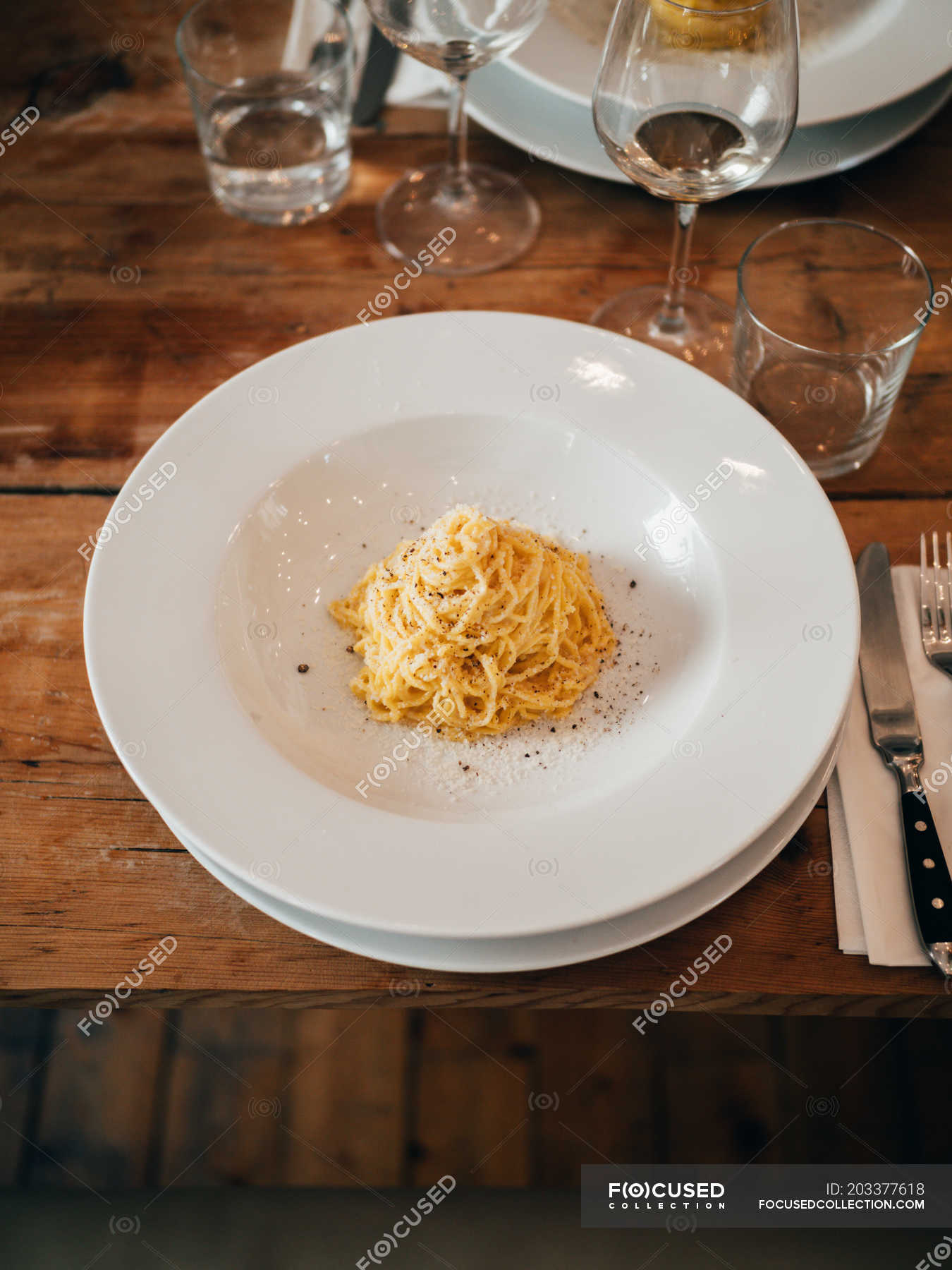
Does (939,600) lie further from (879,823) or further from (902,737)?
(879,823)

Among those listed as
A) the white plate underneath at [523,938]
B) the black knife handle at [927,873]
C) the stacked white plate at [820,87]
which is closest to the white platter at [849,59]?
the stacked white plate at [820,87]

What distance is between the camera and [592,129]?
1973 mm

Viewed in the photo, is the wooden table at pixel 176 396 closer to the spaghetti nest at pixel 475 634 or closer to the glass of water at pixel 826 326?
the glass of water at pixel 826 326

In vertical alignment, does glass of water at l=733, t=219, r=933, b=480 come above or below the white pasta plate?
above

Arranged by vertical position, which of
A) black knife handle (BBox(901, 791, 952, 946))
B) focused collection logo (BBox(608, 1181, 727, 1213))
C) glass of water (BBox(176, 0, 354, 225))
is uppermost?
glass of water (BBox(176, 0, 354, 225))

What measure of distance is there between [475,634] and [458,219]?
99 centimetres

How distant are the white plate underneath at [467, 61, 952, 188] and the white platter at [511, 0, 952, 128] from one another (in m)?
0.05

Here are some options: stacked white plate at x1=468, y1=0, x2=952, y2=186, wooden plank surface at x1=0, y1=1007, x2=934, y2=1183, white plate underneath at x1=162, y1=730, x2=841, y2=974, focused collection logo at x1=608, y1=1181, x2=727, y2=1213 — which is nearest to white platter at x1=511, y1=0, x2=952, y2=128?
stacked white plate at x1=468, y1=0, x2=952, y2=186

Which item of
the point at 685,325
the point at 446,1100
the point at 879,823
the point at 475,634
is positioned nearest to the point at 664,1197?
the point at 446,1100

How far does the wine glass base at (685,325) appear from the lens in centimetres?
181

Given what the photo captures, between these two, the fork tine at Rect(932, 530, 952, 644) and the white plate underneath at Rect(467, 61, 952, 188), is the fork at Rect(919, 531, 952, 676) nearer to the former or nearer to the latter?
the fork tine at Rect(932, 530, 952, 644)

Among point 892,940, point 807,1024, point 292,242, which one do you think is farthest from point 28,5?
point 807,1024

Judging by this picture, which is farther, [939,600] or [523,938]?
[939,600]

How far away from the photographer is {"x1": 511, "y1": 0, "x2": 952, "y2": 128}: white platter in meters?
1.80
